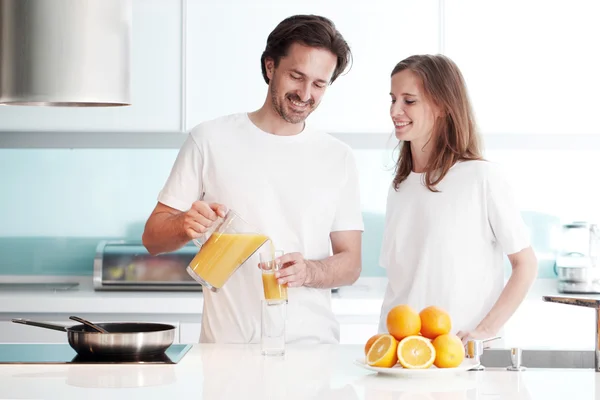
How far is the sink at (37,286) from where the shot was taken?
3861 millimetres

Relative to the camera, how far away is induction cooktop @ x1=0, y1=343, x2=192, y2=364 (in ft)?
6.06

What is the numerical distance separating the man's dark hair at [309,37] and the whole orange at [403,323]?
94 centimetres

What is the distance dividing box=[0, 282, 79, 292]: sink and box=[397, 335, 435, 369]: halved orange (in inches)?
96.7

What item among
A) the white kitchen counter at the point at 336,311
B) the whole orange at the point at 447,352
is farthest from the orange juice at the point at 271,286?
the white kitchen counter at the point at 336,311

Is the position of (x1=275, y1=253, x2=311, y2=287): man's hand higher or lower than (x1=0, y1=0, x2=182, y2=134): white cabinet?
lower

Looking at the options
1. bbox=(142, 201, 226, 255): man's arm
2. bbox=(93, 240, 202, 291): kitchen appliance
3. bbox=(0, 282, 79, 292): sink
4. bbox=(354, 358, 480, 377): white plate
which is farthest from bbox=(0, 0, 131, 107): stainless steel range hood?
bbox=(0, 282, 79, 292): sink

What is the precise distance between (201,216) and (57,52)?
54cm

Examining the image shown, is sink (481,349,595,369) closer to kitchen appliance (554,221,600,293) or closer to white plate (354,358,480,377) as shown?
white plate (354,358,480,377)

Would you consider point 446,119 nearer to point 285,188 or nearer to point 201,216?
point 285,188

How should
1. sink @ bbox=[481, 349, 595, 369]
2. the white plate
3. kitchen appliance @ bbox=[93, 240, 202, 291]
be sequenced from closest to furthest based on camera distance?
the white plate → sink @ bbox=[481, 349, 595, 369] → kitchen appliance @ bbox=[93, 240, 202, 291]

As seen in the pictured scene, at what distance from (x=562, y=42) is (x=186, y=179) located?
83.0 inches

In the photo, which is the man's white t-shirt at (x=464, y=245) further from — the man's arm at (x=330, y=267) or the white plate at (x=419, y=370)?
the white plate at (x=419, y=370)

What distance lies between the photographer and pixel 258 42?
12.5 feet

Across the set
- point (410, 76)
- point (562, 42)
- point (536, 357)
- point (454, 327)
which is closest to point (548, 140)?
point (562, 42)
